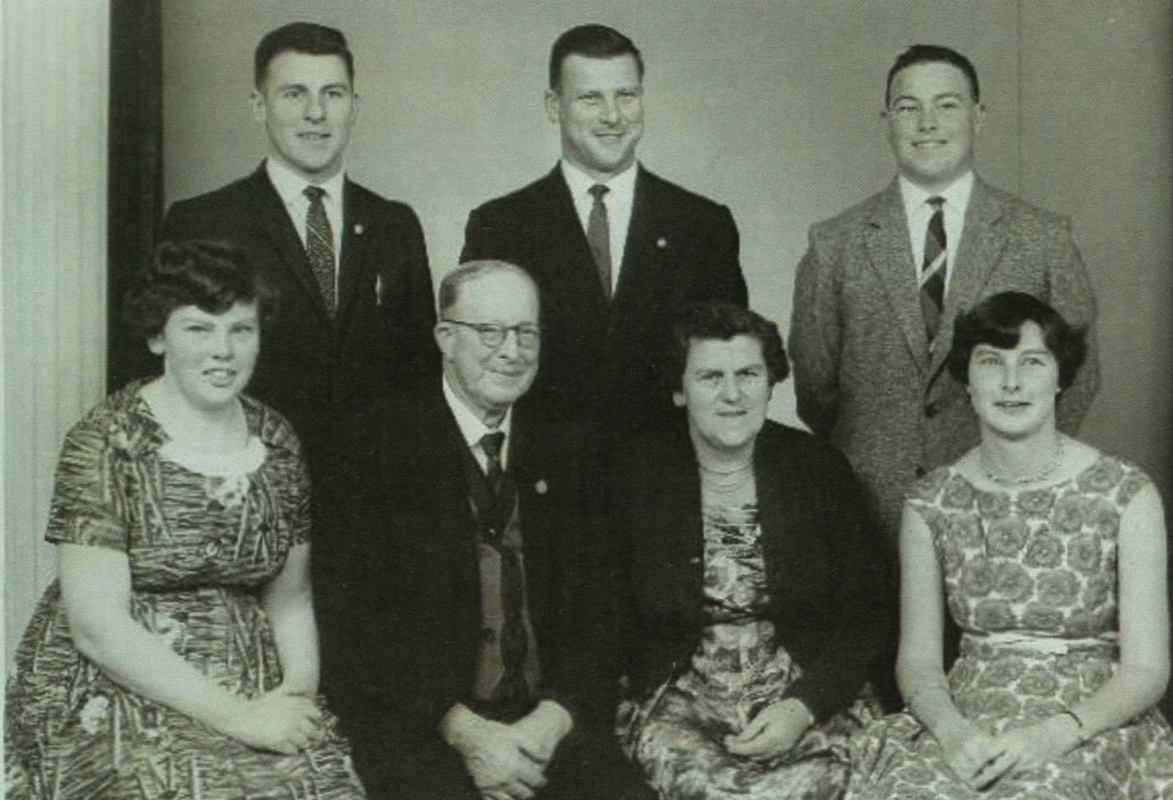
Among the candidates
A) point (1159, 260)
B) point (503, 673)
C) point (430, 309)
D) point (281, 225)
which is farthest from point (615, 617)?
point (1159, 260)

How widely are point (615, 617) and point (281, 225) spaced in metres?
0.87

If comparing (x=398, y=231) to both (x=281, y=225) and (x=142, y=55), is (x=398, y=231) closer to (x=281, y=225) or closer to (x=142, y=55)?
(x=281, y=225)

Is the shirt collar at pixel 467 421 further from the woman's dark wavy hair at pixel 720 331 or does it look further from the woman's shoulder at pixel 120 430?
the woman's shoulder at pixel 120 430

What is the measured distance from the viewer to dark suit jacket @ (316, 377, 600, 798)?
233cm

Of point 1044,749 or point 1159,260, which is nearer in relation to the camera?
point 1044,749

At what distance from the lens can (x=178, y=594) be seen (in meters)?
2.15

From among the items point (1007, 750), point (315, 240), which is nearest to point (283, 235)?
point (315, 240)

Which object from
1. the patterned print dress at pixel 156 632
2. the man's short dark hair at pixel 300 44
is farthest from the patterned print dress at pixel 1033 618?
the man's short dark hair at pixel 300 44

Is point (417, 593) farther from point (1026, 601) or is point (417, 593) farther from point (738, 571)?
point (1026, 601)

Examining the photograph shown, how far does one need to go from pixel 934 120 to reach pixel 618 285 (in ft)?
1.99

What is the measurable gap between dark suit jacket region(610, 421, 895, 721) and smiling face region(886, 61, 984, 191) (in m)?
0.53

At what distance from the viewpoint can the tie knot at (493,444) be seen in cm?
241

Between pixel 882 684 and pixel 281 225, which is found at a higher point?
pixel 281 225

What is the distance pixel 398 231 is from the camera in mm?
2648
